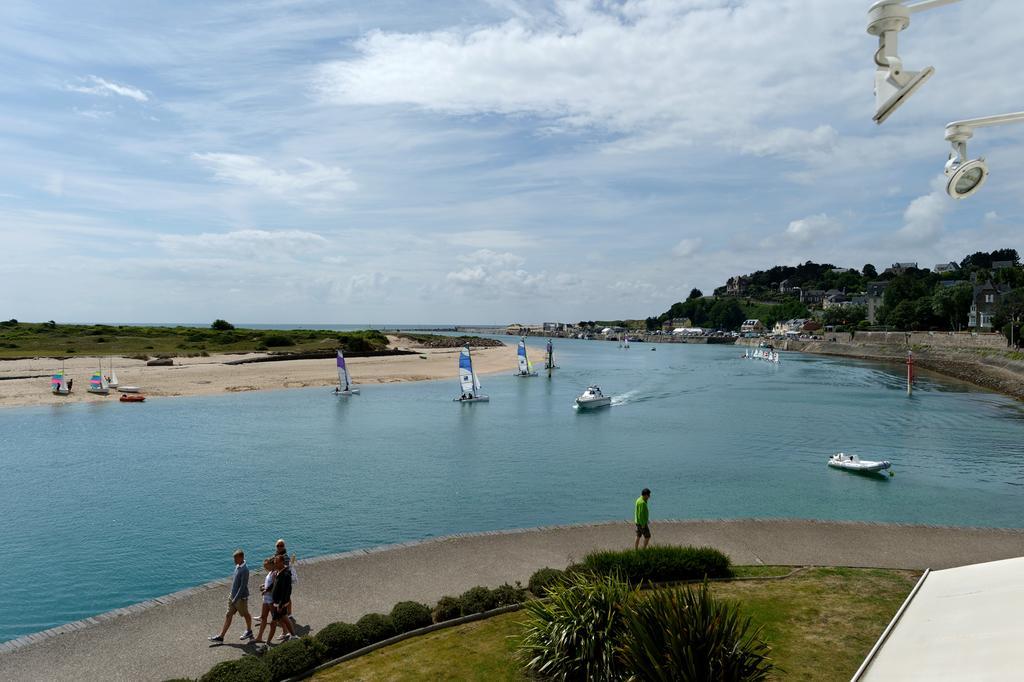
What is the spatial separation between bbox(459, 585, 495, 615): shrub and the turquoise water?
289 inches

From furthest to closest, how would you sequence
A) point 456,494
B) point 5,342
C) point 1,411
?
point 5,342, point 1,411, point 456,494

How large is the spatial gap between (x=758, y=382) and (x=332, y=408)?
65.2 meters

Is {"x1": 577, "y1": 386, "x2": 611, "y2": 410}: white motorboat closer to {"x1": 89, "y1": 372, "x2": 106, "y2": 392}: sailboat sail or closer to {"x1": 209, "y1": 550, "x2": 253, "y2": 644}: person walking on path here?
{"x1": 89, "y1": 372, "x2": 106, "y2": 392}: sailboat sail

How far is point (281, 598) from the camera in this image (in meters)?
14.4

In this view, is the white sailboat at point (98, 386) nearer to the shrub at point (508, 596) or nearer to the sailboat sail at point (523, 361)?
the sailboat sail at point (523, 361)

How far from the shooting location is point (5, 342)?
10625cm

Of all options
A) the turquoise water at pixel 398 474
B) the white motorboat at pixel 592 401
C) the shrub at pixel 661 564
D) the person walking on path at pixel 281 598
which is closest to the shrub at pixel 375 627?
the person walking on path at pixel 281 598

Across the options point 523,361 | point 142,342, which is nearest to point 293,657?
point 523,361

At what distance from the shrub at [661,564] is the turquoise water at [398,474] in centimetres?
443

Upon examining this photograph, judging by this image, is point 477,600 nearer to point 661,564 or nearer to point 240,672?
point 661,564

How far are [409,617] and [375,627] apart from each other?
84cm

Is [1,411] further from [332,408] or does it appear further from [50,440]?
[332,408]

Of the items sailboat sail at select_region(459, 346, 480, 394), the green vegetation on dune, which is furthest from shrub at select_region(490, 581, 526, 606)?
the green vegetation on dune

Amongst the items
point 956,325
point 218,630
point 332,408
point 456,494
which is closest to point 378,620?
point 218,630
